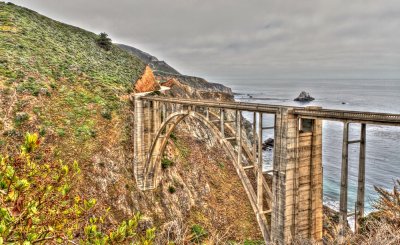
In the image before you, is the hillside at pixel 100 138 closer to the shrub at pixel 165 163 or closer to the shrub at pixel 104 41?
the shrub at pixel 165 163

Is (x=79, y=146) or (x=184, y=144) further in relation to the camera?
(x=184, y=144)

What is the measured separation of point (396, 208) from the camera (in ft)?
25.3

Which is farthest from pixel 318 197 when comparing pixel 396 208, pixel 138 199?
pixel 138 199

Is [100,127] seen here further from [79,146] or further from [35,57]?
[35,57]

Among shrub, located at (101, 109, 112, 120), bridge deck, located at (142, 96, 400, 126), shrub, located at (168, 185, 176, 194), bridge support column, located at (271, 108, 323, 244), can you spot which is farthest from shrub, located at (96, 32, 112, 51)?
bridge support column, located at (271, 108, 323, 244)

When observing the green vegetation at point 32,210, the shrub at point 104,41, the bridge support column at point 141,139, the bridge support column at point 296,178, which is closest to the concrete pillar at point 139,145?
the bridge support column at point 141,139

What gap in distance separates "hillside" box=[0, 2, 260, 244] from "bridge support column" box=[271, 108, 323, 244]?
678cm

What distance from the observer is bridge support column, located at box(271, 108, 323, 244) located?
1230 centimetres

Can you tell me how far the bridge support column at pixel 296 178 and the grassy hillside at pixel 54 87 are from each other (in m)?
15.7

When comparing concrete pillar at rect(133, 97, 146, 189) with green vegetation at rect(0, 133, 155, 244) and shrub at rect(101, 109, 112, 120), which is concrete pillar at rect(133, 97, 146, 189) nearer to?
shrub at rect(101, 109, 112, 120)

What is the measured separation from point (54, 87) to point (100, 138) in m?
8.32

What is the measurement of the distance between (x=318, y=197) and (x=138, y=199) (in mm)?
15915

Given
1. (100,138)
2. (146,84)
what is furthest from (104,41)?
(100,138)

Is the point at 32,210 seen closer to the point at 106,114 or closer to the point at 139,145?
the point at 139,145
